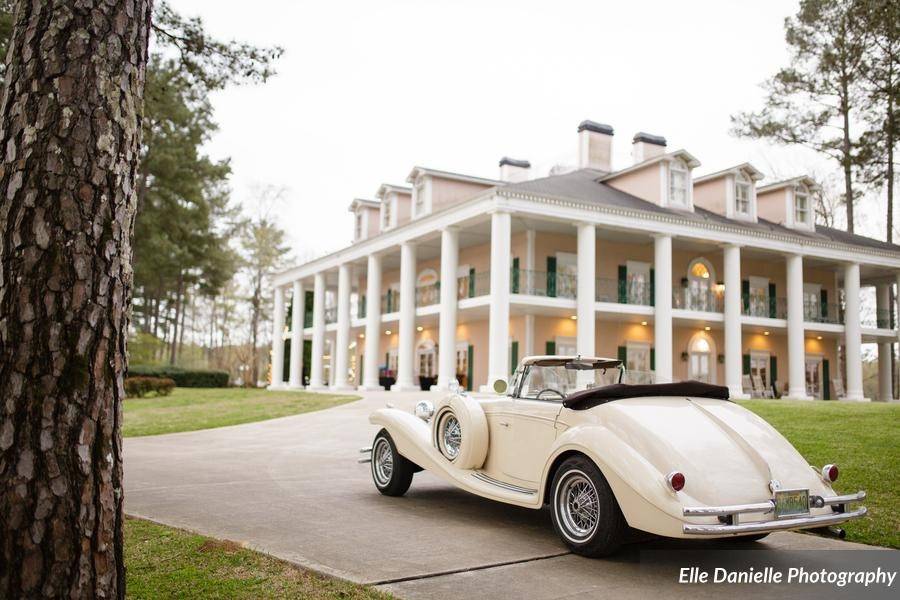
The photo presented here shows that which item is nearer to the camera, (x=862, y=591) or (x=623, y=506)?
(x=862, y=591)

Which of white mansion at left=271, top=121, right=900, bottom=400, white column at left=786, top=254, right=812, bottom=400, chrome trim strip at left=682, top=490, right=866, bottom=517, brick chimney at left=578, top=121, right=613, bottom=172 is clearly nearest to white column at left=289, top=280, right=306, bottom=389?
white mansion at left=271, top=121, right=900, bottom=400

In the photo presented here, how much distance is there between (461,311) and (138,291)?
93.5 feet

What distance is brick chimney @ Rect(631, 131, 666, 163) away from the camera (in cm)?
3234

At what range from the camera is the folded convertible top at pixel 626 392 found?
5.31 metres

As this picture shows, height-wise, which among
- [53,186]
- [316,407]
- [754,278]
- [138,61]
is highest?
[754,278]

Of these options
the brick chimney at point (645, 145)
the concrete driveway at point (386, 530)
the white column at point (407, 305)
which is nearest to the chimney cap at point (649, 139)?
the brick chimney at point (645, 145)

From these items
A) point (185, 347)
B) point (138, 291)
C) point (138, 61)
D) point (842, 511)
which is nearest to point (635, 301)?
point (842, 511)

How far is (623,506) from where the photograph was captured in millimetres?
4656

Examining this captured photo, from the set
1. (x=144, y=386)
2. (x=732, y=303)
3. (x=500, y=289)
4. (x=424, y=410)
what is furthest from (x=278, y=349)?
(x=424, y=410)

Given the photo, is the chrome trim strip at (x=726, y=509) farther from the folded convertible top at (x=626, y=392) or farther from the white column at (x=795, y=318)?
the white column at (x=795, y=318)

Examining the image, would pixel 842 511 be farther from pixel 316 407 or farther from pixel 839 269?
pixel 839 269

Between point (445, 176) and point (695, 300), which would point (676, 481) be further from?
point (695, 300)

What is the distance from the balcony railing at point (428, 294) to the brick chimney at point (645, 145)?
10.5m

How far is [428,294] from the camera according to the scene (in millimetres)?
29734
